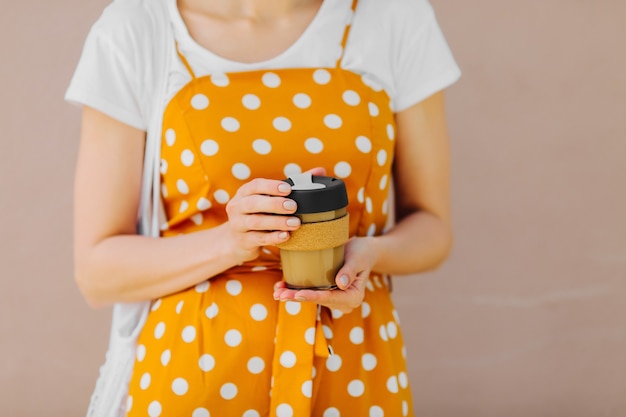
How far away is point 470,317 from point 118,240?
108 cm

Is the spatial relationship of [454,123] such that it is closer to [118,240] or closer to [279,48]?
[279,48]

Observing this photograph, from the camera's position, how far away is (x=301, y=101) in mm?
1370

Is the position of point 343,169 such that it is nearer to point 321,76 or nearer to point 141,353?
point 321,76

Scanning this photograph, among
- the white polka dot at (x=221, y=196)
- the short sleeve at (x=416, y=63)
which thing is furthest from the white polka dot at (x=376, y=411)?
the short sleeve at (x=416, y=63)

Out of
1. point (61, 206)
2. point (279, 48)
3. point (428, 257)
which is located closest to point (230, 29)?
point (279, 48)

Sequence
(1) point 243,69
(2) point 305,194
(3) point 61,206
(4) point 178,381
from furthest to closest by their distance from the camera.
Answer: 1. (3) point 61,206
2. (1) point 243,69
3. (4) point 178,381
4. (2) point 305,194

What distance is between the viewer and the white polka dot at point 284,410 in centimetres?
126

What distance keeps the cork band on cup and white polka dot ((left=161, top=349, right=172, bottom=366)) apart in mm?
325

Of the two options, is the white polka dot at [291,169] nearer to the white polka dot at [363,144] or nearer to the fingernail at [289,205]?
the white polka dot at [363,144]

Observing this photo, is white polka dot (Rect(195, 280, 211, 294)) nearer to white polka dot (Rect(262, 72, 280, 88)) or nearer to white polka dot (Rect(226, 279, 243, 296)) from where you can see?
white polka dot (Rect(226, 279, 243, 296))

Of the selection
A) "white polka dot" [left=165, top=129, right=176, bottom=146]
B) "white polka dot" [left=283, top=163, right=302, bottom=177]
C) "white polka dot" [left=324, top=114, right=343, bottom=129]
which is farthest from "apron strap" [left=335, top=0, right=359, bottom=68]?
"white polka dot" [left=165, top=129, right=176, bottom=146]

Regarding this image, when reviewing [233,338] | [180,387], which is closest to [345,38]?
[233,338]

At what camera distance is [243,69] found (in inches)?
54.9

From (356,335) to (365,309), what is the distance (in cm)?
5
